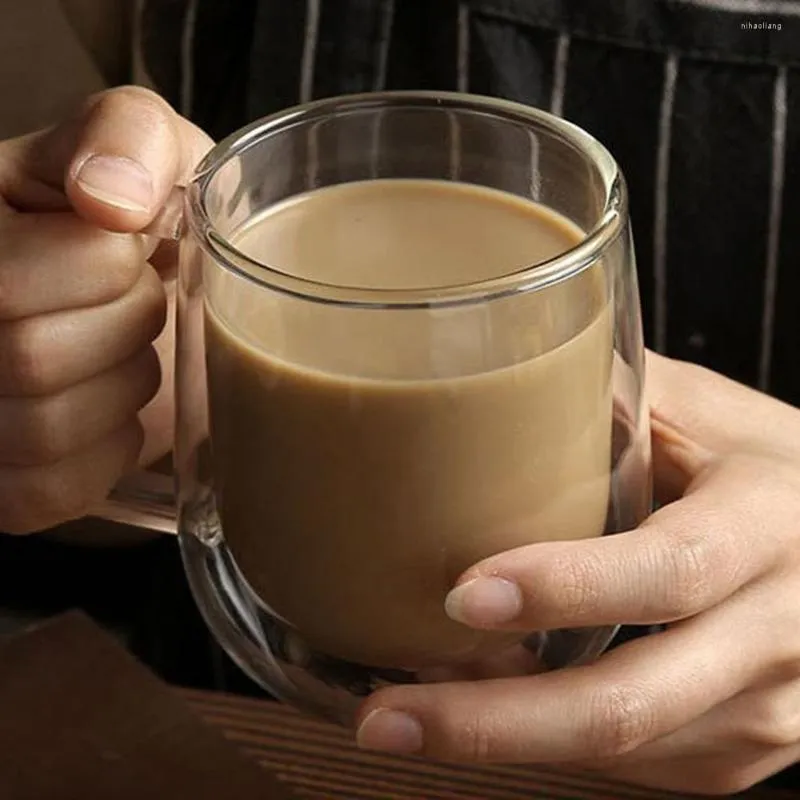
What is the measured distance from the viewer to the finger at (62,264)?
470mm

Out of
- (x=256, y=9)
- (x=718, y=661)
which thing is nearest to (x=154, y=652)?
(x=256, y=9)

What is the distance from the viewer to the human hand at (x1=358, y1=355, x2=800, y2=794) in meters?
0.43

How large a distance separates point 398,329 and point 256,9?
469mm

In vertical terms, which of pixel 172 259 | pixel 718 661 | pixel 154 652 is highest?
pixel 172 259

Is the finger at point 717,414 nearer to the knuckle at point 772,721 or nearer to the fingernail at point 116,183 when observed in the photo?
the knuckle at point 772,721

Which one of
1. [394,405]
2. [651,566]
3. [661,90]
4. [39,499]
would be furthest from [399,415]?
[661,90]

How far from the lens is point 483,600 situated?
0.41 m

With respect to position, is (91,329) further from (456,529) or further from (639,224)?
(639,224)

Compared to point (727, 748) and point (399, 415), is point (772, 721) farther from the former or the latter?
point (399, 415)

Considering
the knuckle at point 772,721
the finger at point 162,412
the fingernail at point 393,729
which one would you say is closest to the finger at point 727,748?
the knuckle at point 772,721

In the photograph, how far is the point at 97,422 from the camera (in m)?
0.53

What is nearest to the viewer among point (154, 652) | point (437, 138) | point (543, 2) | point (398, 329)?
point (398, 329)

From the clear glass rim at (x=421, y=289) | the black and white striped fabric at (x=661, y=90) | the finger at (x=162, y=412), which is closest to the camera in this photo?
the clear glass rim at (x=421, y=289)

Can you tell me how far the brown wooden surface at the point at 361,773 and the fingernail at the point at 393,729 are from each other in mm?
183
